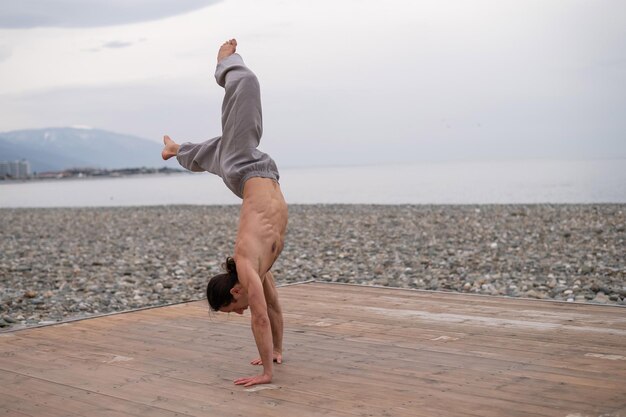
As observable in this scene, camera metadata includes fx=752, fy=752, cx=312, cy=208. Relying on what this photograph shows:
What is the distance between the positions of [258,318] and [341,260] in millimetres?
8669

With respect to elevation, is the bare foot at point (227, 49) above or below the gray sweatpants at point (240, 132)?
above

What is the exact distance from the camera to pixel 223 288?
421 centimetres

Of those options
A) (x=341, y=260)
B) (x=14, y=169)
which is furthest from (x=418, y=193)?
(x=14, y=169)

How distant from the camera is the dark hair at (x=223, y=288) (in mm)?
4215

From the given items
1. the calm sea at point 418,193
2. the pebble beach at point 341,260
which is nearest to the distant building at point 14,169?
the calm sea at point 418,193

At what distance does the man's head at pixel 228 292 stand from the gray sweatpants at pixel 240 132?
535 millimetres

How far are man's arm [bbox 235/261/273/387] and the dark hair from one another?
96 mm

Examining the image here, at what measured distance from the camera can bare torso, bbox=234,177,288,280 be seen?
4219 mm

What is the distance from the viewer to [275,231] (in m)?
4.34

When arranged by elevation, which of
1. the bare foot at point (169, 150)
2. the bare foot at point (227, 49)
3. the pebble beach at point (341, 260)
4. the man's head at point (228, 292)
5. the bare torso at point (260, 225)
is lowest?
the pebble beach at point (341, 260)

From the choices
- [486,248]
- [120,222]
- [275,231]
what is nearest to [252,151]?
[275,231]

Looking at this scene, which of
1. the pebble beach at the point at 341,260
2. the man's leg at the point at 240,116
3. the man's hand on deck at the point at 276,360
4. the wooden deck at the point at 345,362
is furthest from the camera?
the pebble beach at the point at 341,260

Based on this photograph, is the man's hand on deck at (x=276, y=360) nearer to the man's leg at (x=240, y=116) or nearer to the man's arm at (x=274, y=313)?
the man's arm at (x=274, y=313)

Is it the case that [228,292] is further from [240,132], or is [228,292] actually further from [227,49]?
[227,49]
